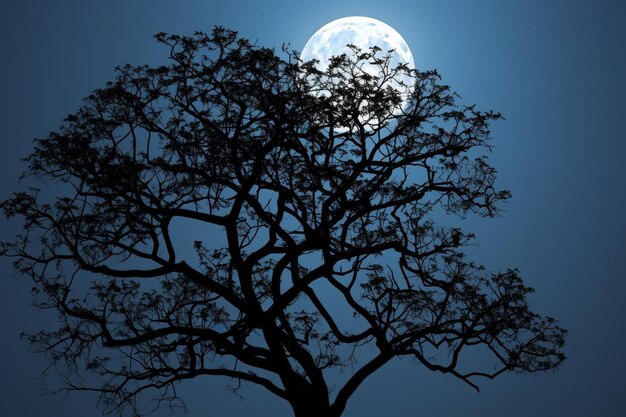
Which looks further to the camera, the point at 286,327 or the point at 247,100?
the point at 286,327

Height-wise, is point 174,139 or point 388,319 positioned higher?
point 174,139

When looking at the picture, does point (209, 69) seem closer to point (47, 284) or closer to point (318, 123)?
point (318, 123)

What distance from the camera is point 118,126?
9.98m

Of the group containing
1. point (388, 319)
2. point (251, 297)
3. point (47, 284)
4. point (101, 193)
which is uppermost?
point (101, 193)

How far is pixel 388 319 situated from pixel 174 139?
4.23 metres

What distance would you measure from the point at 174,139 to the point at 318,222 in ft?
8.19

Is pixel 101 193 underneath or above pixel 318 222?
above

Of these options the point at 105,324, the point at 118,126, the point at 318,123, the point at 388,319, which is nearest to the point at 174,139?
the point at 118,126

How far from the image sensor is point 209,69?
9.72m

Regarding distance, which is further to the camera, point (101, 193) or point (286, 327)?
point (286, 327)

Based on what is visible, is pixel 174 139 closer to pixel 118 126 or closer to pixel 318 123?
pixel 118 126

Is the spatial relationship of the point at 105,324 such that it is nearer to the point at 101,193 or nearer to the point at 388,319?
the point at 101,193

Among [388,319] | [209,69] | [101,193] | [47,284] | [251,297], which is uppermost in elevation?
[209,69]

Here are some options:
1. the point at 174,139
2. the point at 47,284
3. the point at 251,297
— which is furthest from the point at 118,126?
the point at 251,297
